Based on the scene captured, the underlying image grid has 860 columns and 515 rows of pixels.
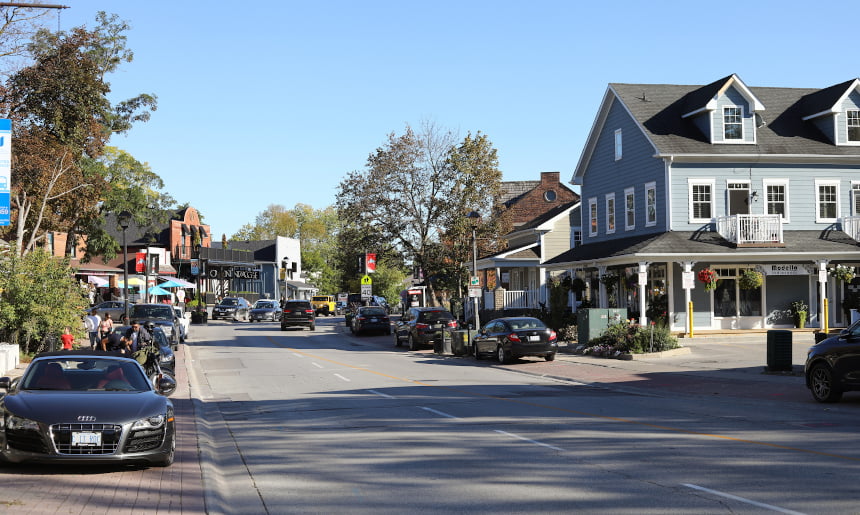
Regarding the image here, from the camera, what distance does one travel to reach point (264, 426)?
15.2 metres

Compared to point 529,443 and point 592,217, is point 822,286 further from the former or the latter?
point 529,443

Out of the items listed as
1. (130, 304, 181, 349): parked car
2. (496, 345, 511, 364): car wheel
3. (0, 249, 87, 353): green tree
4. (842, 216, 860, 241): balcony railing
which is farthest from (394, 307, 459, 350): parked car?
(842, 216, 860, 241): balcony railing

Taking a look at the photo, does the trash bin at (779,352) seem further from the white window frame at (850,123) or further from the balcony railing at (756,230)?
the white window frame at (850,123)

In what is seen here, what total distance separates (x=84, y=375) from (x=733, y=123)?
103ft

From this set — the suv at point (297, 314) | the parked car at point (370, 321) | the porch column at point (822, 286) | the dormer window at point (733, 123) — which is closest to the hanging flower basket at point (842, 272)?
the porch column at point (822, 286)

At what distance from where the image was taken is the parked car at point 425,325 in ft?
128

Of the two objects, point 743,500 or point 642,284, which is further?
point 642,284

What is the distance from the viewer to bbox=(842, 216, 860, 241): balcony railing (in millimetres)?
36375

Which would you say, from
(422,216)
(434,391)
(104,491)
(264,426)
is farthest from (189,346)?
(104,491)

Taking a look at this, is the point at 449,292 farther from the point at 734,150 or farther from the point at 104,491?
the point at 104,491

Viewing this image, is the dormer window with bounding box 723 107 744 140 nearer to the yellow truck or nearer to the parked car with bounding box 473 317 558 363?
the parked car with bounding box 473 317 558 363

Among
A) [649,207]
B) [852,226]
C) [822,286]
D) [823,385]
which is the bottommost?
[823,385]

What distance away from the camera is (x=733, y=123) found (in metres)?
37.0

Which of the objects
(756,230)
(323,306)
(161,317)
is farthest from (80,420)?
(323,306)
